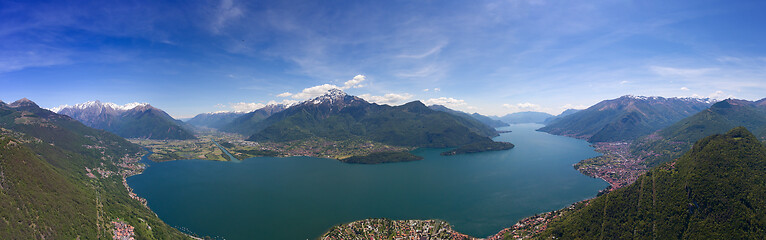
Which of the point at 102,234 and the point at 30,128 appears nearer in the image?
the point at 102,234

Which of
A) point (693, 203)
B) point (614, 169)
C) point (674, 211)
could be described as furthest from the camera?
point (614, 169)

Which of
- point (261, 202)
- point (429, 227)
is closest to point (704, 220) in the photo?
point (429, 227)

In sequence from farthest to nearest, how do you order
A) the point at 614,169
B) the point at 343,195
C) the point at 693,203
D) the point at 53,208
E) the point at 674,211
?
the point at 614,169 < the point at 343,195 < the point at 53,208 < the point at 674,211 < the point at 693,203

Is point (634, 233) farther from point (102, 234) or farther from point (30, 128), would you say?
point (30, 128)

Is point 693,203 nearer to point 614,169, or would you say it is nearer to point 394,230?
point 394,230

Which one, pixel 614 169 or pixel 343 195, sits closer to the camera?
pixel 343 195

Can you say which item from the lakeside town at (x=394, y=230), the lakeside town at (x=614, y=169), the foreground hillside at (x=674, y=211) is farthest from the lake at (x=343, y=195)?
the foreground hillside at (x=674, y=211)

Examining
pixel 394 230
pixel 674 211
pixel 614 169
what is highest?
pixel 614 169

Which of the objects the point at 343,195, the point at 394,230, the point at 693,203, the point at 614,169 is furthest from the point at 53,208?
the point at 614,169
